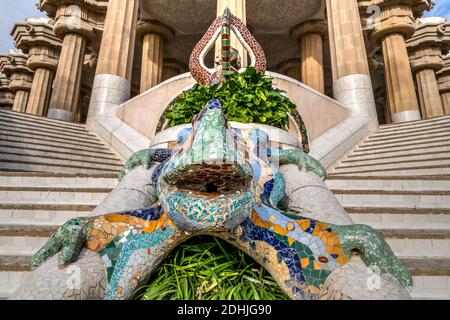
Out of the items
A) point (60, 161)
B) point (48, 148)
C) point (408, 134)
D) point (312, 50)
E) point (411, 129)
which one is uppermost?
point (312, 50)

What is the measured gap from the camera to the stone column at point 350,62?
12.4 meters

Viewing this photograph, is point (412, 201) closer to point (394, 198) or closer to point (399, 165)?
point (394, 198)

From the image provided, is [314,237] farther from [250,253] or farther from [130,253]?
[130,253]

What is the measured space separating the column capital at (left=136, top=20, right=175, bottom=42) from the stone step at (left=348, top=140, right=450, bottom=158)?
13.9 meters

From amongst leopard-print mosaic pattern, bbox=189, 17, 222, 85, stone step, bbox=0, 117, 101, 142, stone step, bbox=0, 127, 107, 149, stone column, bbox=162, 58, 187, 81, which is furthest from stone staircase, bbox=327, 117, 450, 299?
stone column, bbox=162, 58, 187, 81

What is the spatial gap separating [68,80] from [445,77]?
2437 centimetres

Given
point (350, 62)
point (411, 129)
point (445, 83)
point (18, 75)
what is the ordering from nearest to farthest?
point (411, 129) → point (350, 62) → point (445, 83) → point (18, 75)

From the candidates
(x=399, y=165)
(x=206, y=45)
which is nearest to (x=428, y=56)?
(x=399, y=165)

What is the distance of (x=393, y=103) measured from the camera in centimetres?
1831

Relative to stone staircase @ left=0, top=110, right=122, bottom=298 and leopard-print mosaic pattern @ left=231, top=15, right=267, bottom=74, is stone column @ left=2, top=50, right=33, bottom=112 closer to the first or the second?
stone staircase @ left=0, top=110, right=122, bottom=298

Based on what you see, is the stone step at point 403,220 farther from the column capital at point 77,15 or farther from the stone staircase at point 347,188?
the column capital at point 77,15

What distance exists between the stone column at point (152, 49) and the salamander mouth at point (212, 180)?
17.6m

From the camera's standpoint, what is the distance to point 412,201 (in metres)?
4.59

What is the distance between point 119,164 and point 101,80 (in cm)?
540
